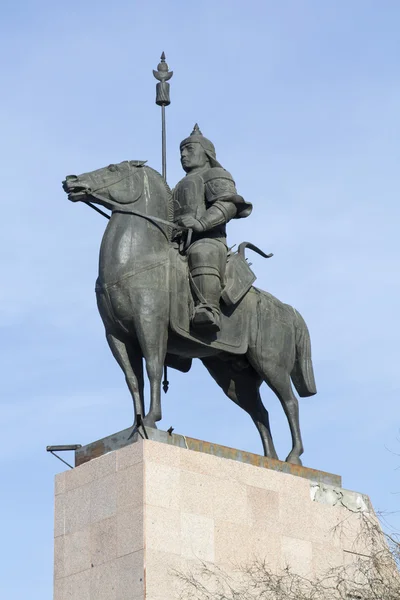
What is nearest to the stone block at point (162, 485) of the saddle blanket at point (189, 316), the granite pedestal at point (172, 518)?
→ the granite pedestal at point (172, 518)

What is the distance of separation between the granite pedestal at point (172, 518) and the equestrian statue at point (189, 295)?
59cm

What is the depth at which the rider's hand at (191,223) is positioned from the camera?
17.4m

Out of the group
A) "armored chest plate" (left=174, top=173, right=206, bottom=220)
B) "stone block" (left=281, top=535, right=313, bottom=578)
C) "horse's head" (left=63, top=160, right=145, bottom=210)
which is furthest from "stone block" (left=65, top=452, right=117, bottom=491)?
"armored chest plate" (left=174, top=173, right=206, bottom=220)

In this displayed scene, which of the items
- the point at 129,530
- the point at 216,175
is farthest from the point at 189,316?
the point at 129,530

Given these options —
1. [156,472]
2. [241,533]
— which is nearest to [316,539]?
[241,533]

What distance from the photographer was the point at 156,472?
15.9 m

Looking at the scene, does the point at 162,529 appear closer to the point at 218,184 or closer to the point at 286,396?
the point at 286,396

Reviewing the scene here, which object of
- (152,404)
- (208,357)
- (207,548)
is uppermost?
(208,357)

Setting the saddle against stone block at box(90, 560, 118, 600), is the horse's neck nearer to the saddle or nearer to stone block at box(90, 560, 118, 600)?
the saddle

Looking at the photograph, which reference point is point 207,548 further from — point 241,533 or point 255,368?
point 255,368

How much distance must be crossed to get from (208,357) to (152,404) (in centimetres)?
197

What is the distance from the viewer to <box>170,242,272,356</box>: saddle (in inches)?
672

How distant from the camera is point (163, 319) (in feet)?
55.3

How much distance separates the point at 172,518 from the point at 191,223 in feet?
11.6
